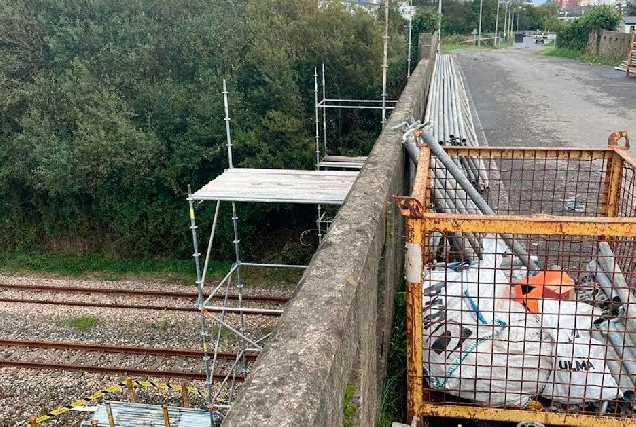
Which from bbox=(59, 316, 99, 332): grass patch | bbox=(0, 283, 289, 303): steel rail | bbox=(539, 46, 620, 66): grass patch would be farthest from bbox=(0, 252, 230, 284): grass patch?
bbox=(539, 46, 620, 66): grass patch

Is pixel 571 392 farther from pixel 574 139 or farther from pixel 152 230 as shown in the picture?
pixel 152 230

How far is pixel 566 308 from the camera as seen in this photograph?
13.2 feet

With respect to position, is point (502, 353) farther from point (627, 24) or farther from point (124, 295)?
point (627, 24)

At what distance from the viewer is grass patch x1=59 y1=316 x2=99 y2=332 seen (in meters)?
12.7

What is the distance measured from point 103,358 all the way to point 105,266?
19.8ft

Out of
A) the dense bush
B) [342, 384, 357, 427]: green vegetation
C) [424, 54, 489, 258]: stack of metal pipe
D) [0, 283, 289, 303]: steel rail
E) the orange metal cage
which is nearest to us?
[342, 384, 357, 427]: green vegetation

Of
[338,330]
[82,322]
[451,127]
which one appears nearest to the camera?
[338,330]

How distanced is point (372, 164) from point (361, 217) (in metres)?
1.24

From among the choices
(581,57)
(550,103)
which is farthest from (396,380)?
(581,57)

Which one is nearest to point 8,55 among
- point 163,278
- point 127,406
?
point 163,278

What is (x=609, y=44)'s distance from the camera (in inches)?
1070

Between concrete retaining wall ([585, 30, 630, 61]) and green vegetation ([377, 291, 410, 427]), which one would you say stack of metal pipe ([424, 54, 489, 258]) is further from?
concrete retaining wall ([585, 30, 630, 61])

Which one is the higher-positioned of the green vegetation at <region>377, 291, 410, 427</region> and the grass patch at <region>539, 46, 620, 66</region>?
the grass patch at <region>539, 46, 620, 66</region>

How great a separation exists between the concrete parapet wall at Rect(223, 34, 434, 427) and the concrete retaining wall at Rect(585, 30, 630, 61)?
2464 cm
